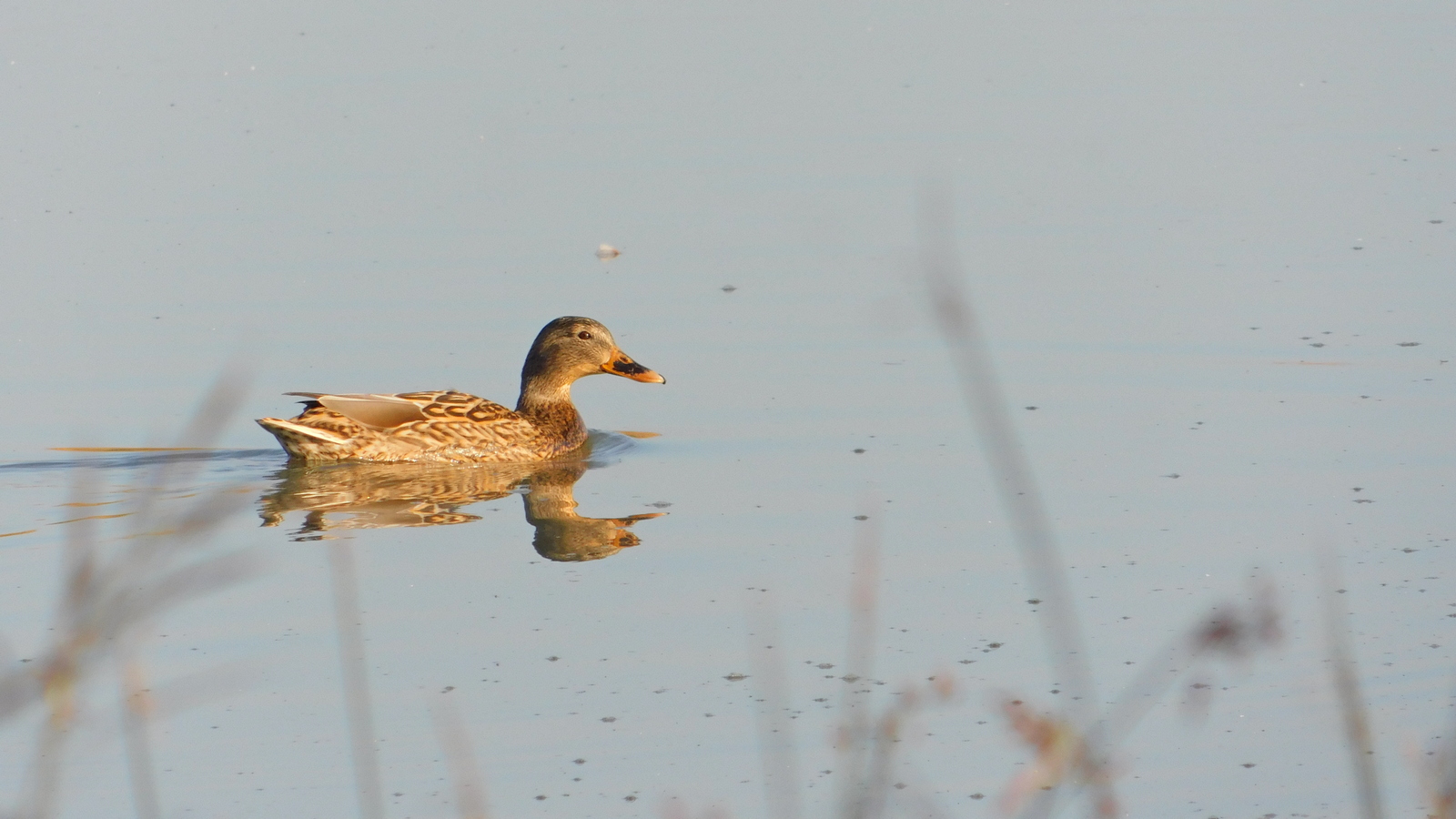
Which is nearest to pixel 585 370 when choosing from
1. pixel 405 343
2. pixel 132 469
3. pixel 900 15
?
pixel 405 343

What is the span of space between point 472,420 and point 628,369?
861mm

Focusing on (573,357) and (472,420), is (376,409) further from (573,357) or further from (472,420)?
(573,357)

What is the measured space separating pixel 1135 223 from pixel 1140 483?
4.37 meters

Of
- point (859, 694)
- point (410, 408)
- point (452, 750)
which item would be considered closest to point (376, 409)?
point (410, 408)

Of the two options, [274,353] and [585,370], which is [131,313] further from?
[585,370]

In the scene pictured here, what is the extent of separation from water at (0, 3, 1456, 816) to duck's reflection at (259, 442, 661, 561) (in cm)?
5

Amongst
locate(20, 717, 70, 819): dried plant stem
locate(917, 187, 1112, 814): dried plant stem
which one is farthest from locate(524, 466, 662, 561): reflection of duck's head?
locate(20, 717, 70, 819): dried plant stem

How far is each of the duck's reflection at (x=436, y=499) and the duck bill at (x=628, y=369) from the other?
21.8 inches

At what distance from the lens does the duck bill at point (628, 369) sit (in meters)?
9.88

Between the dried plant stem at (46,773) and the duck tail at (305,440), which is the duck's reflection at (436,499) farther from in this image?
the dried plant stem at (46,773)

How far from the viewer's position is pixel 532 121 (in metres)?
15.1

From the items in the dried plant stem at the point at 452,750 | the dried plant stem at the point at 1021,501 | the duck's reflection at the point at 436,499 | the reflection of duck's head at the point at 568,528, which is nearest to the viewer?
the dried plant stem at the point at 1021,501

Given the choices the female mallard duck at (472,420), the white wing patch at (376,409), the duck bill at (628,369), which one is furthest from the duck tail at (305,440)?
the duck bill at (628,369)

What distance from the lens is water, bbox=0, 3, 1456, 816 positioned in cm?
573
